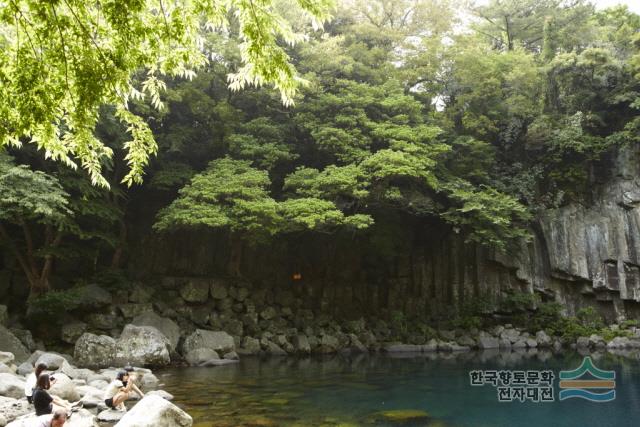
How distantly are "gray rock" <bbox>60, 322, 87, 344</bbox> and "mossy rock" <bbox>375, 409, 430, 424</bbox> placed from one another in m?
10.4

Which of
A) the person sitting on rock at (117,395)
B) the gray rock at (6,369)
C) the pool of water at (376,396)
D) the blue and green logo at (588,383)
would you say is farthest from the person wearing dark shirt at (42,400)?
the blue and green logo at (588,383)

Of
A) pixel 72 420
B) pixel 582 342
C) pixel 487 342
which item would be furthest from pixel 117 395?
pixel 582 342

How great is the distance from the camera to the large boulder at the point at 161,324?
51.4ft

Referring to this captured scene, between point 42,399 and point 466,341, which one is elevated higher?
point 466,341

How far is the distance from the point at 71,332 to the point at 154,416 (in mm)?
10075

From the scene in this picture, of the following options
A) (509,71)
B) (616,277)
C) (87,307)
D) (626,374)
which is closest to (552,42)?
(509,71)

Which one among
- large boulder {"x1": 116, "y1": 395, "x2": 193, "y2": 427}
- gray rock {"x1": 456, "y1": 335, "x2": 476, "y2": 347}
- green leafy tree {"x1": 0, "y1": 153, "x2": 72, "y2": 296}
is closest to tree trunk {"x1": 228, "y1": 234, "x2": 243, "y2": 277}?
green leafy tree {"x1": 0, "y1": 153, "x2": 72, "y2": 296}

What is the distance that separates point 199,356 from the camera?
48.6ft

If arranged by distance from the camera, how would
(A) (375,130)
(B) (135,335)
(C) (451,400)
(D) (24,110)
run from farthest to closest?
(A) (375,130), (B) (135,335), (C) (451,400), (D) (24,110)

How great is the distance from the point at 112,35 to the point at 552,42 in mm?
23728

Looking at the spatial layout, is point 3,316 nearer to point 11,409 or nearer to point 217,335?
point 217,335

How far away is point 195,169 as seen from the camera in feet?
66.3

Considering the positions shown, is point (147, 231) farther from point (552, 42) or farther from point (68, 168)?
point (552, 42)

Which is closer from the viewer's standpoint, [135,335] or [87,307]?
[135,335]
